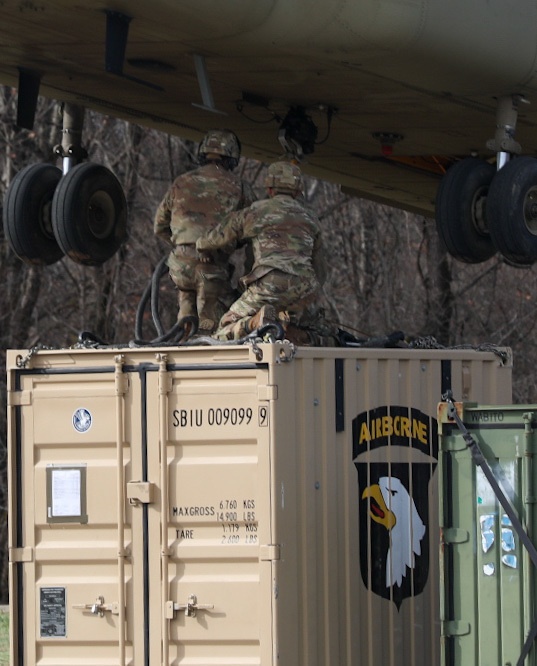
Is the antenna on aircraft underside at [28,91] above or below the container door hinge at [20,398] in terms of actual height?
above

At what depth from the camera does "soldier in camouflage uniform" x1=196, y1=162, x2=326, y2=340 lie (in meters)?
9.26

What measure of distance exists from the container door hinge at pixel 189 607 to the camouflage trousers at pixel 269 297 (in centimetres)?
212

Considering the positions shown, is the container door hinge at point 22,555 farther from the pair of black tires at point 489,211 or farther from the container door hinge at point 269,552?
the pair of black tires at point 489,211

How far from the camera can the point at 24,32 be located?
909 cm

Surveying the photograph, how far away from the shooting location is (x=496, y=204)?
10102 mm

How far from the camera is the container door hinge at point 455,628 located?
23.2 feet

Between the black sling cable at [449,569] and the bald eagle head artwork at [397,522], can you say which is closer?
the black sling cable at [449,569]

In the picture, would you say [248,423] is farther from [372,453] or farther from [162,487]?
A: [372,453]

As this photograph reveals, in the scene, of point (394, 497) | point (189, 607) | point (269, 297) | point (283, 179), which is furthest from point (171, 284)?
point (189, 607)

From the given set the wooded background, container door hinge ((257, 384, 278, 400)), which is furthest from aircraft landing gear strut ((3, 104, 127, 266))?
the wooded background

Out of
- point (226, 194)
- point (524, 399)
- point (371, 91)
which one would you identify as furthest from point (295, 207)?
point (524, 399)

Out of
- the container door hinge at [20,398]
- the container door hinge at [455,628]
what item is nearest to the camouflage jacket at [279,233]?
the container door hinge at [20,398]

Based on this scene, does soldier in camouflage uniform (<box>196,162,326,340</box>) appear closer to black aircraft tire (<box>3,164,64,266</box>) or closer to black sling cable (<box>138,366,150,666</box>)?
black sling cable (<box>138,366,150,666</box>)

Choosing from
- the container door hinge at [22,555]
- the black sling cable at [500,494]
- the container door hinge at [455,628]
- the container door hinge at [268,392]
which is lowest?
the container door hinge at [455,628]
